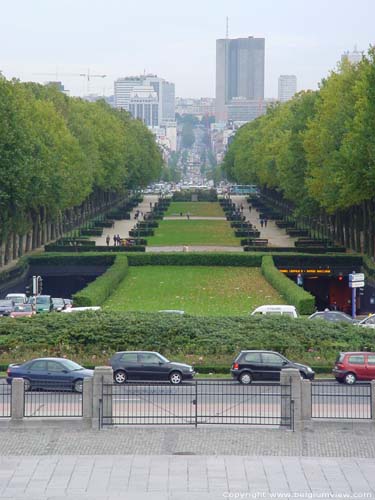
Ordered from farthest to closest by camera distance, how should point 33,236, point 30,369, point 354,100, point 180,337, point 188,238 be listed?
point 188,238 < point 33,236 < point 354,100 < point 180,337 < point 30,369

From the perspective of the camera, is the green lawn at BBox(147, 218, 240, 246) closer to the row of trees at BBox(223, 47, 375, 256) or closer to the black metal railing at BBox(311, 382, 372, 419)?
the row of trees at BBox(223, 47, 375, 256)

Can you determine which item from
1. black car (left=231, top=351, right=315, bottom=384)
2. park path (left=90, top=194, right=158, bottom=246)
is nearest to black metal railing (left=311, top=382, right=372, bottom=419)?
black car (left=231, top=351, right=315, bottom=384)

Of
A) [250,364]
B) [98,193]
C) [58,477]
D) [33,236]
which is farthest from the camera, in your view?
[98,193]

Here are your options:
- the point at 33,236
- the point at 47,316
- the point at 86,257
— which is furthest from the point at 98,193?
the point at 47,316

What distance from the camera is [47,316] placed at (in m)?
45.5

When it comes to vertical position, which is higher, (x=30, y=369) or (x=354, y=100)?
(x=354, y=100)

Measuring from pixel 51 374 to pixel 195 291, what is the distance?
3266 centimetres

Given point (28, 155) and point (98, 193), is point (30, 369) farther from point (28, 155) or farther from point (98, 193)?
point (98, 193)

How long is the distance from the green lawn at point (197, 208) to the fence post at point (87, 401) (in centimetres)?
11300

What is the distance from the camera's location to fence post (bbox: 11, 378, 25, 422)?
1222 inches

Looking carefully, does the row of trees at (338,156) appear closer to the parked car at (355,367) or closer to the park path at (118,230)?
the park path at (118,230)

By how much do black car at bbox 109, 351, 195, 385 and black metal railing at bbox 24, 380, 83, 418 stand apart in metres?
3.14

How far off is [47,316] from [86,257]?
33.3 metres

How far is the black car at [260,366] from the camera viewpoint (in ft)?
124
